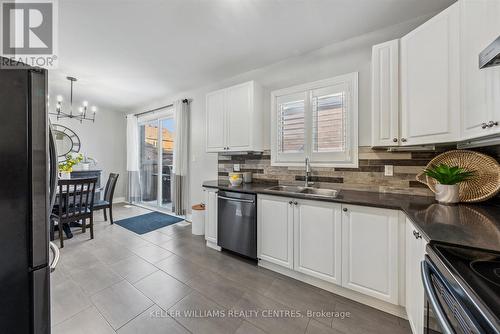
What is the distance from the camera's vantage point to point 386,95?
5.60 feet

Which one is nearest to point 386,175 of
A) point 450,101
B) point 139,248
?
point 450,101

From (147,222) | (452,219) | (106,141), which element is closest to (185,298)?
(452,219)

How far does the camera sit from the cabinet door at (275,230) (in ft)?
6.45

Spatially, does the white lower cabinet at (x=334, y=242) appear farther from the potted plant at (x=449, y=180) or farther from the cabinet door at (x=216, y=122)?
the cabinet door at (x=216, y=122)

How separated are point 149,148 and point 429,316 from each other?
561 cm

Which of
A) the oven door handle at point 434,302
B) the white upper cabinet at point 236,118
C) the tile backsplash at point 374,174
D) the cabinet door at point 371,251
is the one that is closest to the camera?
the oven door handle at point 434,302

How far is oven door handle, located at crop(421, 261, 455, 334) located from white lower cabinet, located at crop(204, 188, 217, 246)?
2.16 metres

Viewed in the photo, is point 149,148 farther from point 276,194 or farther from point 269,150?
point 276,194

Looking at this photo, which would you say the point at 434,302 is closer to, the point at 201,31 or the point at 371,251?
the point at 371,251

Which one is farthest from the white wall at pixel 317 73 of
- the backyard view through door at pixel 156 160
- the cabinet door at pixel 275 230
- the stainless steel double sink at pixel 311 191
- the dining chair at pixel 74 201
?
the dining chair at pixel 74 201

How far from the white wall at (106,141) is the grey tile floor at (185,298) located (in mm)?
3169

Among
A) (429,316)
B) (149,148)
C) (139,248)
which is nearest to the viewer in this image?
(429,316)

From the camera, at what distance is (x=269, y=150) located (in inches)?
109
